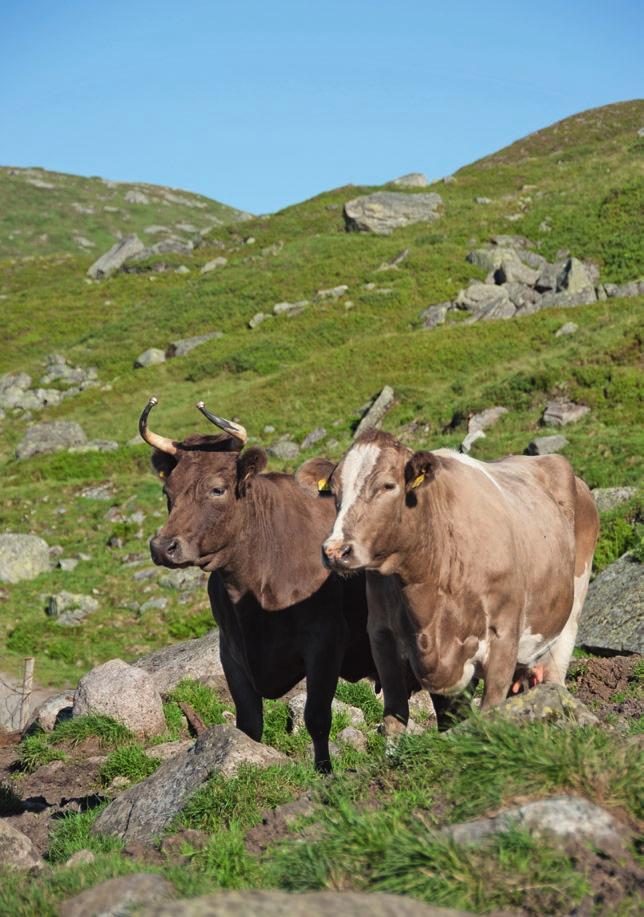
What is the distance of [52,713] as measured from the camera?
15000 millimetres

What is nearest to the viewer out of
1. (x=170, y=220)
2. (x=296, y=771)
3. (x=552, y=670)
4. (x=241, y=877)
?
(x=241, y=877)

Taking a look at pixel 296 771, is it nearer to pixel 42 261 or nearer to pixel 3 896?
pixel 3 896

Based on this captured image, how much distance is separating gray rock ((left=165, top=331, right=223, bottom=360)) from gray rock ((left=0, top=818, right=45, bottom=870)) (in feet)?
136

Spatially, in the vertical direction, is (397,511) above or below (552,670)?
above

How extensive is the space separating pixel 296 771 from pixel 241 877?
2.40 metres

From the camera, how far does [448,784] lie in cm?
596

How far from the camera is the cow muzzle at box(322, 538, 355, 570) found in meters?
7.29

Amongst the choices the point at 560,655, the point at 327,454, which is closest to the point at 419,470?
the point at 560,655

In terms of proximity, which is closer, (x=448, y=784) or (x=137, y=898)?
(x=137, y=898)

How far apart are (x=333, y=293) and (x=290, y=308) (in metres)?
2.25

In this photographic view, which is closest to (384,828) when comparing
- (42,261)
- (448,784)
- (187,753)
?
(448,784)

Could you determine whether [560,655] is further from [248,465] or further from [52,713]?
[52,713]

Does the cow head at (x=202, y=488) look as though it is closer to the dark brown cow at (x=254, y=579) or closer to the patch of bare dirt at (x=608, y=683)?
the dark brown cow at (x=254, y=579)

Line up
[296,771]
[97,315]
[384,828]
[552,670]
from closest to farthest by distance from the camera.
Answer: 1. [384,828]
2. [296,771]
3. [552,670]
4. [97,315]
